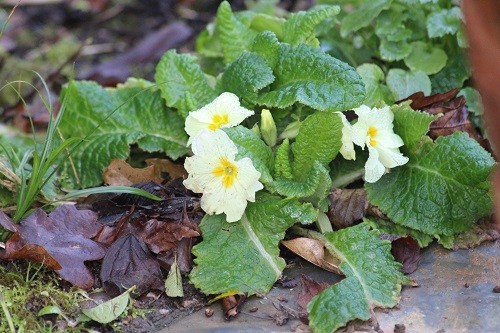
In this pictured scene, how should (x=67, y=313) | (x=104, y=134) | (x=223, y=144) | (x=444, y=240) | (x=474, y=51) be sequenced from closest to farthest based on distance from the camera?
(x=474, y=51) < (x=67, y=313) < (x=223, y=144) < (x=444, y=240) < (x=104, y=134)

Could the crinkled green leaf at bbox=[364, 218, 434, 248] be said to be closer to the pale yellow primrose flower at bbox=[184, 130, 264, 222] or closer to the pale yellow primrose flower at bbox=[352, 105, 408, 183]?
the pale yellow primrose flower at bbox=[352, 105, 408, 183]

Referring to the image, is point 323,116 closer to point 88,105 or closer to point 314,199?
point 314,199

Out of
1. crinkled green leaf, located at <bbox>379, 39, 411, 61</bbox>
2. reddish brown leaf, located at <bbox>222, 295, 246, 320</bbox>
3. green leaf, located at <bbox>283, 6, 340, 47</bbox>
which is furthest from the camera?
crinkled green leaf, located at <bbox>379, 39, 411, 61</bbox>

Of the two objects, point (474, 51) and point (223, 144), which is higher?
point (474, 51)

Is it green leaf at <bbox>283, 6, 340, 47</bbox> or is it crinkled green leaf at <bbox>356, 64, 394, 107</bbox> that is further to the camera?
A: crinkled green leaf at <bbox>356, 64, 394, 107</bbox>

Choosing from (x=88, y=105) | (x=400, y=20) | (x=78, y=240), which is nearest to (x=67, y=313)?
(x=78, y=240)

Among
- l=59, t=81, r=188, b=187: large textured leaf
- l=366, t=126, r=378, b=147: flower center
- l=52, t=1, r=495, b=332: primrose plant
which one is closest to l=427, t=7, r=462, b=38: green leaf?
l=52, t=1, r=495, b=332: primrose plant
